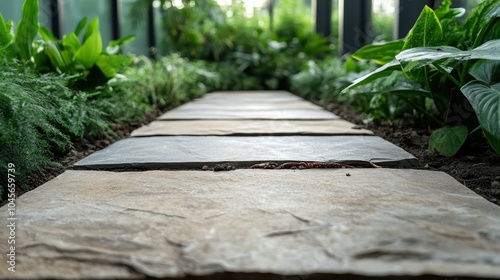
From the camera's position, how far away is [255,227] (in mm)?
956

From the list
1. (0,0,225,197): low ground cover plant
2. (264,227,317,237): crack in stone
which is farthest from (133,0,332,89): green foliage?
(264,227,317,237): crack in stone

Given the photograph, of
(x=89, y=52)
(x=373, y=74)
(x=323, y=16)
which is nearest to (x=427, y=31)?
(x=373, y=74)

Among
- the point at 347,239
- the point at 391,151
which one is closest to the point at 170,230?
the point at 347,239

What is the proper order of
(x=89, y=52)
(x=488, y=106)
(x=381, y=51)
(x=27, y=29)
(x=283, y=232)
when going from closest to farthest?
(x=283, y=232) → (x=488, y=106) → (x=381, y=51) → (x=27, y=29) → (x=89, y=52)

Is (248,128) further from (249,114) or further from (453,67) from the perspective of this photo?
(453,67)

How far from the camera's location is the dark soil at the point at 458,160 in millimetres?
1329

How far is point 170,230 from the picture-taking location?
951mm

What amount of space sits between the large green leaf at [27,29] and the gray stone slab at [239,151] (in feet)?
2.36

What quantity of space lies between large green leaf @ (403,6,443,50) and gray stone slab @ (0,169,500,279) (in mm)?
600

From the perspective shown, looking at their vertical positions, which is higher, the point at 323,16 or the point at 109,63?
the point at 323,16

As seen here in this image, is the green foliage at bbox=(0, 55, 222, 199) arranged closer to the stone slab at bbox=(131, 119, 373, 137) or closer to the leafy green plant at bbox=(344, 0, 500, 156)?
the stone slab at bbox=(131, 119, 373, 137)

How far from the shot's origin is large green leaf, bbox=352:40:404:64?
199 centimetres

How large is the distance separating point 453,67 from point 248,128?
1.07 meters

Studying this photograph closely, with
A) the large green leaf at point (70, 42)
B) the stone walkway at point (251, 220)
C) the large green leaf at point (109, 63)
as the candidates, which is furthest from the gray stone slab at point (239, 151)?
the large green leaf at point (70, 42)
